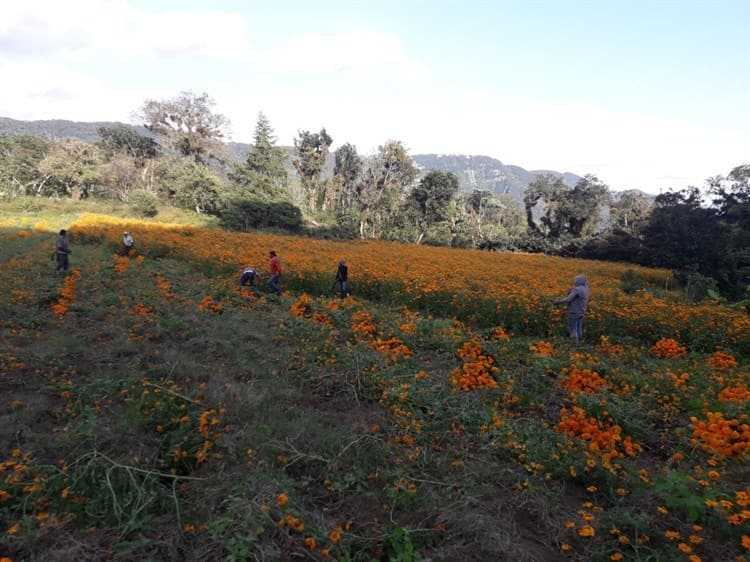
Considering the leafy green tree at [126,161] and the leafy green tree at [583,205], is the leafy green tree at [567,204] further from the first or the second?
the leafy green tree at [126,161]

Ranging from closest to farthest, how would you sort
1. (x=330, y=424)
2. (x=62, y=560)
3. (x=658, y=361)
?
(x=62, y=560), (x=330, y=424), (x=658, y=361)

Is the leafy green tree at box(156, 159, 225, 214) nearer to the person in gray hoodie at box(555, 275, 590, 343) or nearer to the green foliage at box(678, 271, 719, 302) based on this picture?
the green foliage at box(678, 271, 719, 302)

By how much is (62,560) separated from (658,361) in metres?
7.88

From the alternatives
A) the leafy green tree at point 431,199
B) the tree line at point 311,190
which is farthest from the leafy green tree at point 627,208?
the leafy green tree at point 431,199

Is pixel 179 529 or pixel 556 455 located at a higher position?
pixel 556 455

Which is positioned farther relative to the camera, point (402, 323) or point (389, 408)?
point (402, 323)

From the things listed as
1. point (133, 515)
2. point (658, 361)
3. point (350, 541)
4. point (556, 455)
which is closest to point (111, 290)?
point (133, 515)

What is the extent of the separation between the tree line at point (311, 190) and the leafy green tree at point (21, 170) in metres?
0.14

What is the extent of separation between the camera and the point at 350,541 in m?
2.89

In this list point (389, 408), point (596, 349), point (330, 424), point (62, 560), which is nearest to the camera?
point (62, 560)

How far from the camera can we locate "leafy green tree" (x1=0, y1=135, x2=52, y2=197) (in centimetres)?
4072

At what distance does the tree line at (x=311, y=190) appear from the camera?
113ft

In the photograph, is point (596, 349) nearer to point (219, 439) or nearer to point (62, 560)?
point (219, 439)

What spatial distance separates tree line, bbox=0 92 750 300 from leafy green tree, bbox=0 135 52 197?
0.45 ft
